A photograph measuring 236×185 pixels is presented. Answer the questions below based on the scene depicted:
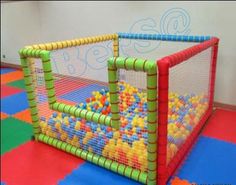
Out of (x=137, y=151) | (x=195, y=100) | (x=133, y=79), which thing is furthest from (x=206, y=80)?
(x=137, y=151)

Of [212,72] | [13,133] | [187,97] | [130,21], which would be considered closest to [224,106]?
[212,72]

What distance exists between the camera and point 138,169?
1631 mm

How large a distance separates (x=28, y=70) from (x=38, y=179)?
0.78 metres

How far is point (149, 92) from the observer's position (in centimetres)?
135

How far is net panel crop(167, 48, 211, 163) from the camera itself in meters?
1.76

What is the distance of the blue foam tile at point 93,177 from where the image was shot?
163 cm

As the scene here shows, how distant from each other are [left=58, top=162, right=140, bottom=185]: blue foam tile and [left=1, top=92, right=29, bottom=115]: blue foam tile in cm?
131

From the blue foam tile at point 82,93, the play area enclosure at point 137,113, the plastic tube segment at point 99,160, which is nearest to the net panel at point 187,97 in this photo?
the play area enclosure at point 137,113

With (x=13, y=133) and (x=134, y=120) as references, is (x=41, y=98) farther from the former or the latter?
(x=134, y=120)

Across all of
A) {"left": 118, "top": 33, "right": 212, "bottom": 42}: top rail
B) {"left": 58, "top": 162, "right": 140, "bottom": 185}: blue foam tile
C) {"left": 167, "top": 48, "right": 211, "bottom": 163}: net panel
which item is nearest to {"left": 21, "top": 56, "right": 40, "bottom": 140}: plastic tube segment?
{"left": 58, "top": 162, "right": 140, "bottom": 185}: blue foam tile

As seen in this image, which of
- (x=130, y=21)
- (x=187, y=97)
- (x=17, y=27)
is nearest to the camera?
(x=187, y=97)

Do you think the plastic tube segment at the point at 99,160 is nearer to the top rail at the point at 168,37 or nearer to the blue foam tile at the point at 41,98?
the blue foam tile at the point at 41,98

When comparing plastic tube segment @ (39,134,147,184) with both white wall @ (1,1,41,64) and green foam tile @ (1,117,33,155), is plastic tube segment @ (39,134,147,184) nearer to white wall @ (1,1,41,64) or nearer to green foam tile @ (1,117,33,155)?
green foam tile @ (1,117,33,155)

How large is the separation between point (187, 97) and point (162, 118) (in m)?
0.83
